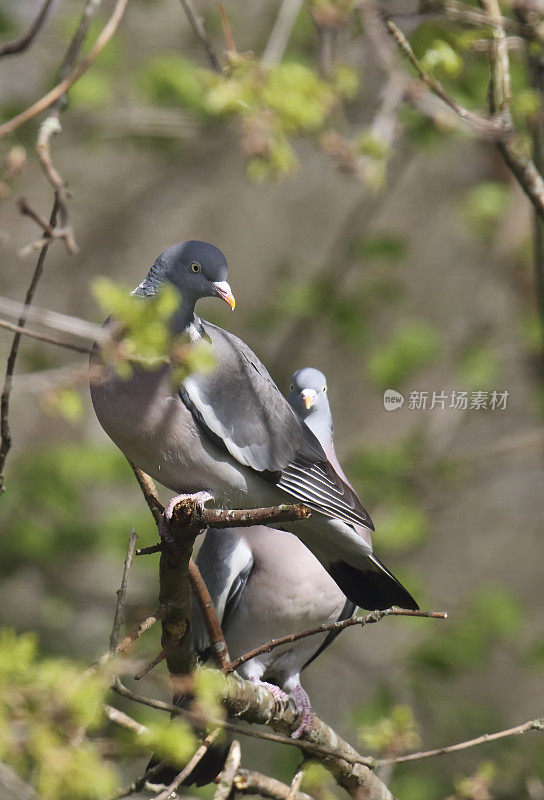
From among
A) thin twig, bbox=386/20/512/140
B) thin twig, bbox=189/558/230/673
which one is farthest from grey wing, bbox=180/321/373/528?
thin twig, bbox=386/20/512/140

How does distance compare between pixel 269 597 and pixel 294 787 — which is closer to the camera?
pixel 294 787

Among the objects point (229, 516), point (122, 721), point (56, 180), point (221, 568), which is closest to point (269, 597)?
point (221, 568)

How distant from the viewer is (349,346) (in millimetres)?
6289

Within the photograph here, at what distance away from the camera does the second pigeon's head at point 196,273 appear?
1.92m

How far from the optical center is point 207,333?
2.04m

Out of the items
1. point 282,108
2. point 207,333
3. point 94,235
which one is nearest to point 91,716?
point 207,333

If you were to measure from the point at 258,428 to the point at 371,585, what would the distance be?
464 millimetres

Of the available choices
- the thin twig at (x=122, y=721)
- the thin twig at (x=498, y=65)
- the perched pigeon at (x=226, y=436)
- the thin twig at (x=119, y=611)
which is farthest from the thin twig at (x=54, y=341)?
the thin twig at (x=498, y=65)

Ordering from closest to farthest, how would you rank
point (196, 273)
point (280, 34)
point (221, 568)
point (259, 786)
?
1. point (196, 273)
2. point (259, 786)
3. point (221, 568)
4. point (280, 34)

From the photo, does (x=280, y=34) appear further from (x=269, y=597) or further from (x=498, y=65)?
(x=269, y=597)

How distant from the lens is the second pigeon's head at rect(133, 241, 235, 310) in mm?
Result: 1921

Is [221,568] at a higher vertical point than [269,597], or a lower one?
higher

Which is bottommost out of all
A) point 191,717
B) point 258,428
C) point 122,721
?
point 122,721

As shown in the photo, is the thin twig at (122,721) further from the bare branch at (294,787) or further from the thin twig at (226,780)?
the bare branch at (294,787)
